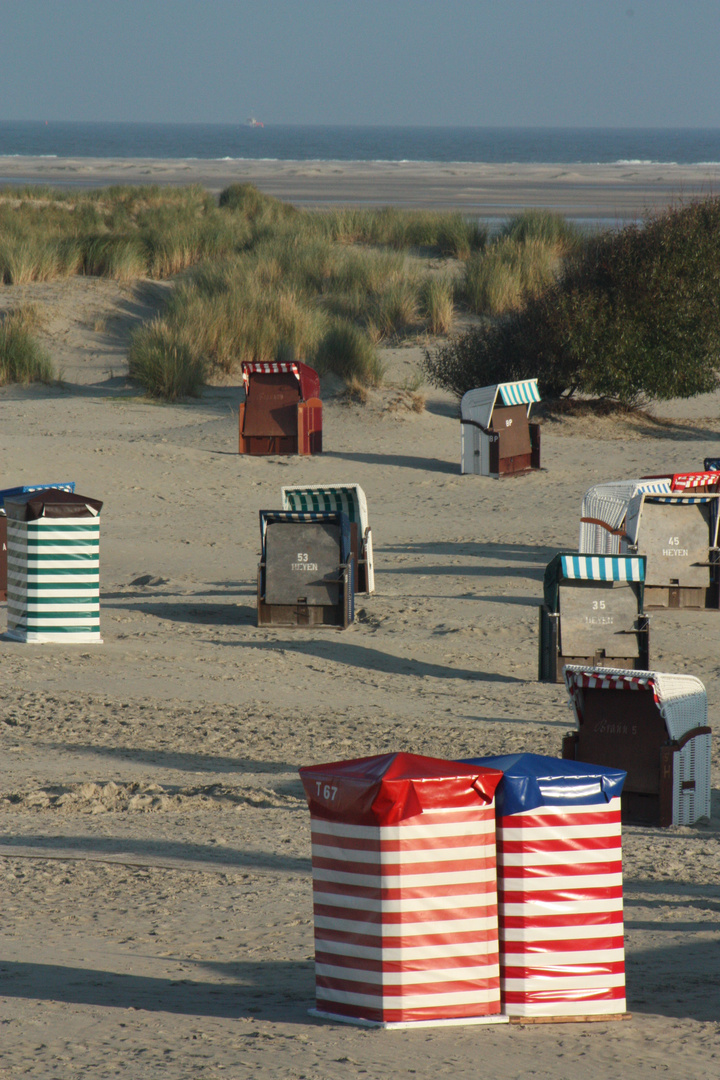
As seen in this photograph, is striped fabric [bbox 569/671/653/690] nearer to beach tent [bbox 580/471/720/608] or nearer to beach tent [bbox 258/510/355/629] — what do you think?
beach tent [bbox 258/510/355/629]

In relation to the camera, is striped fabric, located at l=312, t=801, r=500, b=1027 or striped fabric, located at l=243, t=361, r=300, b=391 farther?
striped fabric, located at l=243, t=361, r=300, b=391

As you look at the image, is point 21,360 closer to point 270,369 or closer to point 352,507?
point 270,369

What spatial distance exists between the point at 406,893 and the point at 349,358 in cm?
1829

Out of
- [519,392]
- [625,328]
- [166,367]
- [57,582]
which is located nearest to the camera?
[57,582]

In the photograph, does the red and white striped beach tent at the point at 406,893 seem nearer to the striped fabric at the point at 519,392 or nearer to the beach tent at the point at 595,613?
the beach tent at the point at 595,613

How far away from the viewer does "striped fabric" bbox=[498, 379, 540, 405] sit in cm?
1684

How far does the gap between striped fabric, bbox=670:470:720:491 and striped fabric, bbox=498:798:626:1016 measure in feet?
28.1

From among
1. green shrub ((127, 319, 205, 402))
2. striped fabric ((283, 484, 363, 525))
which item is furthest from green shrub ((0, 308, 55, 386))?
striped fabric ((283, 484, 363, 525))

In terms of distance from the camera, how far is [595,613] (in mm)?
9547

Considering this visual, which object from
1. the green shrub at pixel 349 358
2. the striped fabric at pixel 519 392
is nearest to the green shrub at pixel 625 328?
the green shrub at pixel 349 358

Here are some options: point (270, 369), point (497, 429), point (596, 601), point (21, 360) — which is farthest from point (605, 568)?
point (21, 360)

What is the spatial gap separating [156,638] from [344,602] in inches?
63.0

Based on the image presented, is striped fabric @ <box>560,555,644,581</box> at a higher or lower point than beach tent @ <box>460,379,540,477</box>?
lower

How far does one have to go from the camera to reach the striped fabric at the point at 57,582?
9383 millimetres
